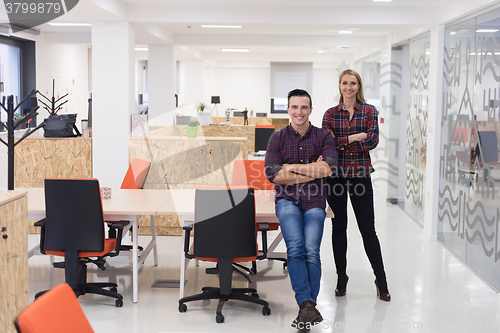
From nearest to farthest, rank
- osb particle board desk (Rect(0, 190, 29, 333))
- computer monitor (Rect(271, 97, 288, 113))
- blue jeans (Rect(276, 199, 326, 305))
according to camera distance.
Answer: osb particle board desk (Rect(0, 190, 29, 333)) < blue jeans (Rect(276, 199, 326, 305)) < computer monitor (Rect(271, 97, 288, 113))

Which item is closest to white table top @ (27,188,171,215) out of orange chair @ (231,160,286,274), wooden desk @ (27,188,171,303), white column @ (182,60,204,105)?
wooden desk @ (27,188,171,303)

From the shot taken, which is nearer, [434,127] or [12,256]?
[12,256]

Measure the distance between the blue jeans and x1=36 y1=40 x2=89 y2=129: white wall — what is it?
6531mm

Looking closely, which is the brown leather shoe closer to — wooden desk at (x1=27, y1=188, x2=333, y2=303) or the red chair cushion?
wooden desk at (x1=27, y1=188, x2=333, y2=303)

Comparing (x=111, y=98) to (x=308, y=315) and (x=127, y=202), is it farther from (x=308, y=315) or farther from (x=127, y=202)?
(x=308, y=315)

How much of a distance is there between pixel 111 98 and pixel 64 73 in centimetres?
513

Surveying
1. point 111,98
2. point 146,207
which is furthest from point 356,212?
point 111,98

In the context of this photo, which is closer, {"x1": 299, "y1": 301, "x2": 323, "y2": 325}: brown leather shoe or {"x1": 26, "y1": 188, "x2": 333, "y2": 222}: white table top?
{"x1": 299, "y1": 301, "x2": 323, "y2": 325}: brown leather shoe

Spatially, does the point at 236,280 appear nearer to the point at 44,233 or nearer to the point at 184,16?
the point at 44,233

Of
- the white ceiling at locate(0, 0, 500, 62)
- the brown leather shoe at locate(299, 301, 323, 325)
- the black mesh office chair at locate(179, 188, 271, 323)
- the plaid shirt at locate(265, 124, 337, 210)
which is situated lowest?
the brown leather shoe at locate(299, 301, 323, 325)

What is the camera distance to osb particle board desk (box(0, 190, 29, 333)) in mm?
2354

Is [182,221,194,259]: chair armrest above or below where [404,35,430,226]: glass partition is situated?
below

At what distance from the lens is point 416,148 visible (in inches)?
264

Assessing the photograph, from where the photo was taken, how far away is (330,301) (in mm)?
3883
